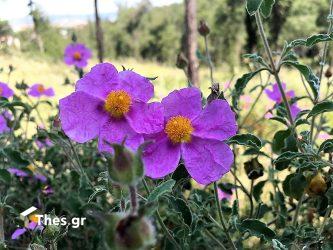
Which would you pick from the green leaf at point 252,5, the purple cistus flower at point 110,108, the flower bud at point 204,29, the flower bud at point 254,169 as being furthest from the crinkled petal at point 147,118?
the flower bud at point 204,29

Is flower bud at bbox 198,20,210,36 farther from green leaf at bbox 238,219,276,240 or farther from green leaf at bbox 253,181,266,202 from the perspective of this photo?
green leaf at bbox 238,219,276,240

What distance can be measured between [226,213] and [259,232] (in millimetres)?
537

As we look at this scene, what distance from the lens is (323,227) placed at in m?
1.26

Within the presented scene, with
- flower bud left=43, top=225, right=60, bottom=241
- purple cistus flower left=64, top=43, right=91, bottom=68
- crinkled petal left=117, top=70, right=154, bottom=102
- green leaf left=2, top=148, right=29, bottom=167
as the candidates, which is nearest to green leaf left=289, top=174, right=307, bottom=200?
crinkled petal left=117, top=70, right=154, bottom=102

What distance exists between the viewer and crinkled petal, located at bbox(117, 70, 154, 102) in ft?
2.96

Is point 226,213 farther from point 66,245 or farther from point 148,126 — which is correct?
point 148,126

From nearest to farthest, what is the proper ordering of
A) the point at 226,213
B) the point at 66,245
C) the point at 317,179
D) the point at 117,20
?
the point at 317,179 → the point at 226,213 → the point at 66,245 → the point at 117,20

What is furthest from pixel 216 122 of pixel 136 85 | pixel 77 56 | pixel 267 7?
pixel 77 56

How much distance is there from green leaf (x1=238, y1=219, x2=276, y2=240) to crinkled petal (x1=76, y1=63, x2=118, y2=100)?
42 cm

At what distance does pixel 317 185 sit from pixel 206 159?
0.44 m

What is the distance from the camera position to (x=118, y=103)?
0.91m

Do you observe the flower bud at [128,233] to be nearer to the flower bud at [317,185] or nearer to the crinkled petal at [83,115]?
the crinkled petal at [83,115]

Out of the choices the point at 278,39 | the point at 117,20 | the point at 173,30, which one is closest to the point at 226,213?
the point at 278,39

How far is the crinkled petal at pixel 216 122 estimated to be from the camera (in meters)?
0.89
